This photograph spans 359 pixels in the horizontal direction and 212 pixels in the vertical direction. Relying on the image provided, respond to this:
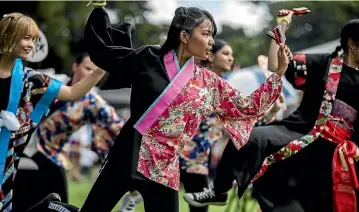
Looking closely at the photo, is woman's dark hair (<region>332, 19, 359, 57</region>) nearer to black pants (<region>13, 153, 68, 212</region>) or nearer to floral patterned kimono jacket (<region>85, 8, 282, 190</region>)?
floral patterned kimono jacket (<region>85, 8, 282, 190</region>)

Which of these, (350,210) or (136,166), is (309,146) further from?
(136,166)

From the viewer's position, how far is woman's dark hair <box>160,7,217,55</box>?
182 inches

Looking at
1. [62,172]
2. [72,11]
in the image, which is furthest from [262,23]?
[62,172]

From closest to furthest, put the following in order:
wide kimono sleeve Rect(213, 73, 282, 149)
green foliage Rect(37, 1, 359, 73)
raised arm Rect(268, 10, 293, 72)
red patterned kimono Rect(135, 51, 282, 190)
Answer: red patterned kimono Rect(135, 51, 282, 190), wide kimono sleeve Rect(213, 73, 282, 149), raised arm Rect(268, 10, 293, 72), green foliage Rect(37, 1, 359, 73)

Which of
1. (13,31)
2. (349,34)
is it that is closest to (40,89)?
(13,31)

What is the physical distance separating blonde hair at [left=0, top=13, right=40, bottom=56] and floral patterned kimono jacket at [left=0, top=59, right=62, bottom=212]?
156 mm

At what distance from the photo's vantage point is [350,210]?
5.39m

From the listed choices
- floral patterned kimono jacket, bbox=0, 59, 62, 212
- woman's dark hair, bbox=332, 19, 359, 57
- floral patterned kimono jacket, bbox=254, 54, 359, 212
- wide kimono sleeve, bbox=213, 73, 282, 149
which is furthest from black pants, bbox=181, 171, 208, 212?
wide kimono sleeve, bbox=213, 73, 282, 149

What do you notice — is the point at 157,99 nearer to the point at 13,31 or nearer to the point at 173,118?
the point at 173,118

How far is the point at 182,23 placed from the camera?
15.2 feet

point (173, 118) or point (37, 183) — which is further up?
point (173, 118)

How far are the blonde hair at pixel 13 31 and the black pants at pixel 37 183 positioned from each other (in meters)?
2.00

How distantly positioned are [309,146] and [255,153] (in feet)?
1.21

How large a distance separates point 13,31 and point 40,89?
0.50 meters
